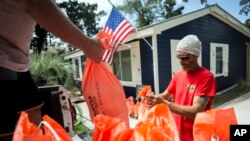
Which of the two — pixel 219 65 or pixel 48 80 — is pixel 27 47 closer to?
pixel 48 80

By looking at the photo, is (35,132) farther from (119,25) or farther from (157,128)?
(119,25)

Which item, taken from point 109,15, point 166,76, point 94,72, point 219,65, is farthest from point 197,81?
point 219,65

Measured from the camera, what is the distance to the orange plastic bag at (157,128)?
0.85 meters

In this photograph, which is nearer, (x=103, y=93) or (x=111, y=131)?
(x=111, y=131)

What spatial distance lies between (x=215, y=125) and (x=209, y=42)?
12711 mm

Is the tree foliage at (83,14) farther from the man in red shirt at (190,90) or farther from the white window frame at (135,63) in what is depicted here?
the man in red shirt at (190,90)

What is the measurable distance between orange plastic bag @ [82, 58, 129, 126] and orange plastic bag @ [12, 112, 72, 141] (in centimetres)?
55

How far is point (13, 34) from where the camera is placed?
1.22 meters

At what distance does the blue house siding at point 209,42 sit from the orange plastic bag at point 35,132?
30.4 feet

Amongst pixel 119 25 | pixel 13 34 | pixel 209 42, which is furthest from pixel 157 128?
pixel 209 42

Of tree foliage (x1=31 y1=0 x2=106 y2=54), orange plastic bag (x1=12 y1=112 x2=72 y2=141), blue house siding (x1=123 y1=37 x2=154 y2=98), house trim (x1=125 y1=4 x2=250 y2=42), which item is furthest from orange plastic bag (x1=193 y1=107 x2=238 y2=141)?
tree foliage (x1=31 y1=0 x2=106 y2=54)

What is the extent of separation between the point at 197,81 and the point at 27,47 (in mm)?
1650

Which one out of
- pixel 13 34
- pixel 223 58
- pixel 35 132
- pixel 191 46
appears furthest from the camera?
pixel 223 58

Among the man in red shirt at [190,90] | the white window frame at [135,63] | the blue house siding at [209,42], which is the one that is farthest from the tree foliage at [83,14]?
the man in red shirt at [190,90]
